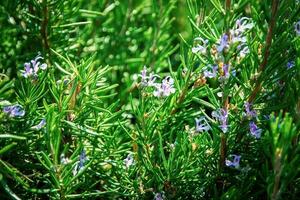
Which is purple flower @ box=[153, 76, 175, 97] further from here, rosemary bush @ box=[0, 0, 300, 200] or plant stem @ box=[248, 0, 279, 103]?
plant stem @ box=[248, 0, 279, 103]

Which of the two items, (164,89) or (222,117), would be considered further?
(164,89)

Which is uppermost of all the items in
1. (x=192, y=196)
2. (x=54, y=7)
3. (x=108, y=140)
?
(x=54, y=7)

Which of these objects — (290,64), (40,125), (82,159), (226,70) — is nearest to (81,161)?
(82,159)

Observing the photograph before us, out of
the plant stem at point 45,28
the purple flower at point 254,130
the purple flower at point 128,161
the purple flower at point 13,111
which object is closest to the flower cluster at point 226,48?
the purple flower at point 254,130

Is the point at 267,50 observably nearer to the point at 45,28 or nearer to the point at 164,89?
the point at 164,89

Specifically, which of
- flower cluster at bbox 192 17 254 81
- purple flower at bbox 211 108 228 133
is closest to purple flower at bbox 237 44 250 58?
flower cluster at bbox 192 17 254 81

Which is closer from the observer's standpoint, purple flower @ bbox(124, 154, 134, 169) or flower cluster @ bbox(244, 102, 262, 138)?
flower cluster @ bbox(244, 102, 262, 138)

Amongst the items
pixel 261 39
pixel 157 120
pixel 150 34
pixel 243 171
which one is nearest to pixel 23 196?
pixel 157 120

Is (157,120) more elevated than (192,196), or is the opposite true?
(157,120)

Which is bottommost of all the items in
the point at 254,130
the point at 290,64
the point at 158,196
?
the point at 158,196

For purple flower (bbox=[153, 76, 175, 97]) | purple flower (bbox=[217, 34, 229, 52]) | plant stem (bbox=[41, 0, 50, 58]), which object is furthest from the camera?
plant stem (bbox=[41, 0, 50, 58])

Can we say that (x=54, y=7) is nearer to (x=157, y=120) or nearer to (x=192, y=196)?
(x=157, y=120)
